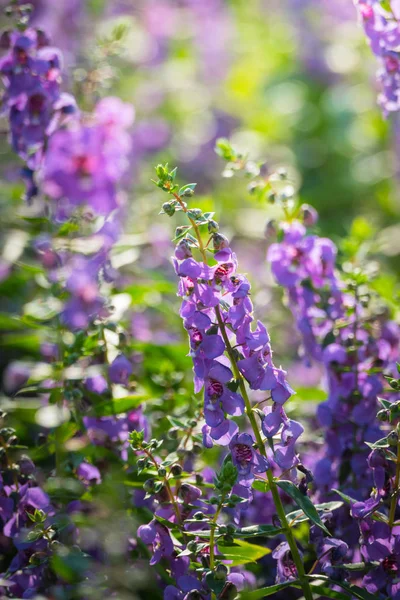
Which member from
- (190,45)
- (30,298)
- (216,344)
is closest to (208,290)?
(216,344)

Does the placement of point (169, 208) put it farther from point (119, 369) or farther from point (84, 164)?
point (119, 369)

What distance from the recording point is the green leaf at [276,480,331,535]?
110cm

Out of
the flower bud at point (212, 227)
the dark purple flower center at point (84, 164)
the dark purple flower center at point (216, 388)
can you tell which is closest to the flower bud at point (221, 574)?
the dark purple flower center at point (216, 388)

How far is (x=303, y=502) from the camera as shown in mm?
1124

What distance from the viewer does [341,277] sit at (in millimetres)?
1606

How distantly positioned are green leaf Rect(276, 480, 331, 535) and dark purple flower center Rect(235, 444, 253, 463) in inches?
2.4

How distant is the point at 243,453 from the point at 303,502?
0.38ft

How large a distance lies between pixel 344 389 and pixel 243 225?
1.82 metres

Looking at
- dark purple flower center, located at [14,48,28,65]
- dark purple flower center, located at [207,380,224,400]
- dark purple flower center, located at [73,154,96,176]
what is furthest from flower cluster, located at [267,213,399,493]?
dark purple flower center, located at [14,48,28,65]

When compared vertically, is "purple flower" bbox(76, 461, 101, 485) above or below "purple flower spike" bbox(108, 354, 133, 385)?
below

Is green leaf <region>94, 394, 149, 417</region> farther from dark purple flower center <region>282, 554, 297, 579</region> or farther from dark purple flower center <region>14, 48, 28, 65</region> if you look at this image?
dark purple flower center <region>14, 48, 28, 65</region>

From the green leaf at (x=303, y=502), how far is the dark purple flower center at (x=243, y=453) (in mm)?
62

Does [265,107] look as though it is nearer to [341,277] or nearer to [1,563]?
[341,277]

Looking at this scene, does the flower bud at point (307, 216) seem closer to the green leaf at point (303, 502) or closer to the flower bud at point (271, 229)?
the flower bud at point (271, 229)
